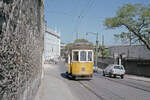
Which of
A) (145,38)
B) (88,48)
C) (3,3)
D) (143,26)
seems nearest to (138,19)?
(143,26)

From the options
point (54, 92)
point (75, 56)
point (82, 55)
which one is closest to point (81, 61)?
point (82, 55)

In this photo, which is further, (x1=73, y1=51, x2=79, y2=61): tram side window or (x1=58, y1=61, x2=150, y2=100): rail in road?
(x1=73, y1=51, x2=79, y2=61): tram side window

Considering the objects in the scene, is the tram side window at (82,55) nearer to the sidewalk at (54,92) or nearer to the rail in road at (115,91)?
the rail in road at (115,91)

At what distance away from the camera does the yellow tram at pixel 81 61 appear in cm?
1495

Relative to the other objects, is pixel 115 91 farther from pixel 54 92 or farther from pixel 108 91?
pixel 54 92

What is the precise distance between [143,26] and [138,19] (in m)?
1.18

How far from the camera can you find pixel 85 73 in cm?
1520

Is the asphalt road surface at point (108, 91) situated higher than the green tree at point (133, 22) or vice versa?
the green tree at point (133, 22)

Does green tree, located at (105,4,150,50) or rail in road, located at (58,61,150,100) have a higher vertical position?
green tree, located at (105,4,150,50)

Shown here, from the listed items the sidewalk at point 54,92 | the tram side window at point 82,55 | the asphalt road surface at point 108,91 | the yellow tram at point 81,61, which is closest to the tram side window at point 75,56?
the yellow tram at point 81,61

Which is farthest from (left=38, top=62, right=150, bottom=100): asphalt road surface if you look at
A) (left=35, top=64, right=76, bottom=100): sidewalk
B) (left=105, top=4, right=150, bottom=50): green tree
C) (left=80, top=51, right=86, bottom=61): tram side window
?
(left=105, top=4, right=150, bottom=50): green tree

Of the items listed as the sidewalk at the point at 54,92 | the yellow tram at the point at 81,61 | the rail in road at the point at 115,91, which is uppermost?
the yellow tram at the point at 81,61

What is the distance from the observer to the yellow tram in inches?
589

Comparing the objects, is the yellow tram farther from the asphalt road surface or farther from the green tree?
the green tree
